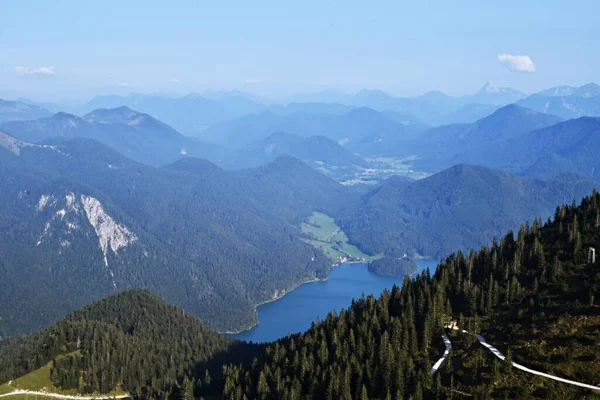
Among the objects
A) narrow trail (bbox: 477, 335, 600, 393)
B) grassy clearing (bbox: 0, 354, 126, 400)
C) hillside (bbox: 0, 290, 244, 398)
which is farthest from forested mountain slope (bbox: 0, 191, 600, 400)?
grassy clearing (bbox: 0, 354, 126, 400)

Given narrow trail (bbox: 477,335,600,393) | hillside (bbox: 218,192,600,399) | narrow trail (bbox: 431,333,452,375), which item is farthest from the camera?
narrow trail (bbox: 431,333,452,375)

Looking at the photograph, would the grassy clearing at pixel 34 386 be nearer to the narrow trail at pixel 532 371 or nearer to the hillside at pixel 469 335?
the hillside at pixel 469 335

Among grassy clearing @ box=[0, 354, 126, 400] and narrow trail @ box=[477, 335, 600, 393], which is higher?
narrow trail @ box=[477, 335, 600, 393]

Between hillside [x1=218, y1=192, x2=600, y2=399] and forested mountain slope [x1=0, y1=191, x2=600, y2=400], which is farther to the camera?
forested mountain slope [x1=0, y1=191, x2=600, y2=400]

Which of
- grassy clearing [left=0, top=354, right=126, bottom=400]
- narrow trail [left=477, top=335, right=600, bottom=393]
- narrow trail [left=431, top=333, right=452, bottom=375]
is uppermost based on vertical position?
narrow trail [left=477, top=335, right=600, bottom=393]

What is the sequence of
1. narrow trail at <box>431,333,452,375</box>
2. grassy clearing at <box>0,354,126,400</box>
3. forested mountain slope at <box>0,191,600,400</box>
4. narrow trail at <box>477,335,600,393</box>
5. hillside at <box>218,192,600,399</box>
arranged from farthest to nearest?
grassy clearing at <box>0,354,126,400</box> → narrow trail at <box>431,333,452,375</box> → forested mountain slope at <box>0,191,600,400</box> → hillside at <box>218,192,600,399</box> → narrow trail at <box>477,335,600,393</box>

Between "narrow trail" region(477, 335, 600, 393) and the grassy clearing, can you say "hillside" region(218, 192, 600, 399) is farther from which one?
the grassy clearing

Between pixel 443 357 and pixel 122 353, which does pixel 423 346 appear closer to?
pixel 443 357

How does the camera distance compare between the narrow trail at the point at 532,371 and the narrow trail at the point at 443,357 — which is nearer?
the narrow trail at the point at 532,371

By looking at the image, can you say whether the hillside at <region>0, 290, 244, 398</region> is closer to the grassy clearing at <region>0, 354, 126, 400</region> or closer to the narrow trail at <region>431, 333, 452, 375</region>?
the grassy clearing at <region>0, 354, 126, 400</region>

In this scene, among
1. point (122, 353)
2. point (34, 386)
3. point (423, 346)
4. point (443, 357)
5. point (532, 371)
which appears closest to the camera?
point (532, 371)

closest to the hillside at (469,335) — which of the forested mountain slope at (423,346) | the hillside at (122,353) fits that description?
the forested mountain slope at (423,346)

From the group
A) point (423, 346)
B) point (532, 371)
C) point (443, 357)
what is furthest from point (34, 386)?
point (532, 371)
